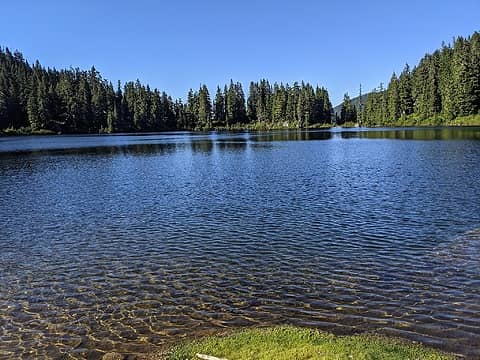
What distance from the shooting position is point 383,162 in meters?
52.5

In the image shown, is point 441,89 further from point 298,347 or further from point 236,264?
point 298,347

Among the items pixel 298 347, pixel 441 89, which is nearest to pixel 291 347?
pixel 298 347

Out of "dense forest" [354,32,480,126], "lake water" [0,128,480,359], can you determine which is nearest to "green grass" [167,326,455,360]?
"lake water" [0,128,480,359]

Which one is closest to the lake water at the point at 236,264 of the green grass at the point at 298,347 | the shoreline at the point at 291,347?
the shoreline at the point at 291,347

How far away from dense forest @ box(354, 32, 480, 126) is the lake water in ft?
417

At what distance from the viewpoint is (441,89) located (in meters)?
163

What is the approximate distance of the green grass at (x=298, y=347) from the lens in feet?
29.9

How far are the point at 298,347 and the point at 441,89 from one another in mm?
178342

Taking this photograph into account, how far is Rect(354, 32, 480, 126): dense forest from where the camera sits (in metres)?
143

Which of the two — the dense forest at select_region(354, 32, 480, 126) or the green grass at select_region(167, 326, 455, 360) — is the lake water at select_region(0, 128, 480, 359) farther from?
the dense forest at select_region(354, 32, 480, 126)

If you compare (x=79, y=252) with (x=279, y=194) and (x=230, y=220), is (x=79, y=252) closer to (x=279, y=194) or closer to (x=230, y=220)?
(x=230, y=220)

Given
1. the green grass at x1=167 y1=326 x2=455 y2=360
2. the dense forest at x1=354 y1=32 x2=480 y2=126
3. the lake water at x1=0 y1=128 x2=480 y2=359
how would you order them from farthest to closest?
the dense forest at x1=354 y1=32 x2=480 y2=126
the lake water at x1=0 y1=128 x2=480 y2=359
the green grass at x1=167 y1=326 x2=455 y2=360

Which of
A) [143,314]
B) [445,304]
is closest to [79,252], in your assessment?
[143,314]

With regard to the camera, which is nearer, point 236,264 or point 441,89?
point 236,264
